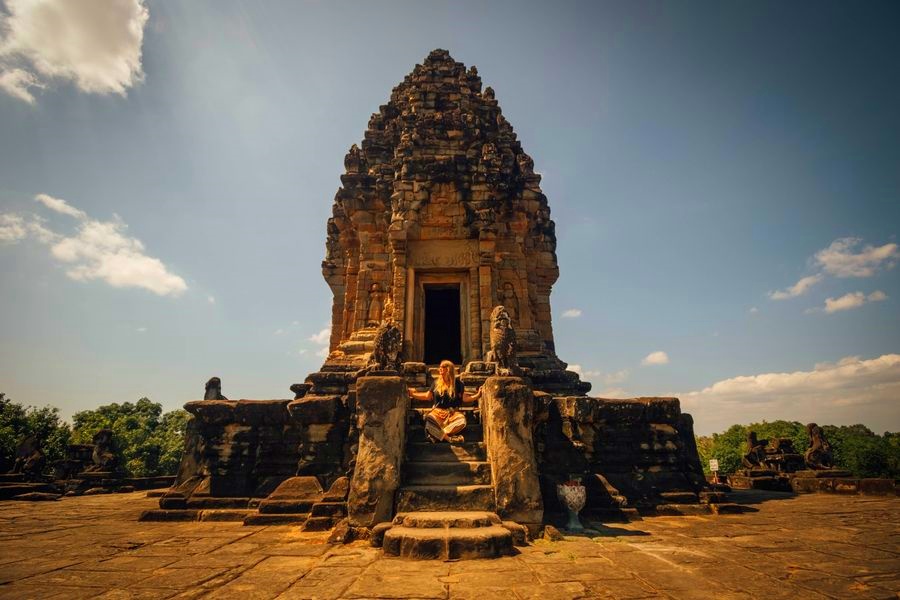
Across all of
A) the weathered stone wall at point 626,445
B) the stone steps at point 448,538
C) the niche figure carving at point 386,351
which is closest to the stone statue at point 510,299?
the weathered stone wall at point 626,445

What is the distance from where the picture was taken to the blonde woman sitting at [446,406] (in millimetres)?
6133

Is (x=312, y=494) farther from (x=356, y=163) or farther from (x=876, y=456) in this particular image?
(x=876, y=456)

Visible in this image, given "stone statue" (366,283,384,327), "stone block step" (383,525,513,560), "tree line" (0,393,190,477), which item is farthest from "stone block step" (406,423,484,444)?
"tree line" (0,393,190,477)

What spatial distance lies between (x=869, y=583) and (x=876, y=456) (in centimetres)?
3552

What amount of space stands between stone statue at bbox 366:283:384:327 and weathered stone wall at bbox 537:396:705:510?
528cm

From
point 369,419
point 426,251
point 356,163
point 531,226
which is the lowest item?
point 369,419

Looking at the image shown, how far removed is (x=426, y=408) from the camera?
756 cm

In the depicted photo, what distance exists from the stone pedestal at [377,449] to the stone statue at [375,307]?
5.22m

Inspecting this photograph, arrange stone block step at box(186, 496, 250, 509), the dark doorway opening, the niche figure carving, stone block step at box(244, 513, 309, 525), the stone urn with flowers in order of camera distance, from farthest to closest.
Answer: the dark doorway opening
the niche figure carving
stone block step at box(186, 496, 250, 509)
stone block step at box(244, 513, 309, 525)
the stone urn with flowers

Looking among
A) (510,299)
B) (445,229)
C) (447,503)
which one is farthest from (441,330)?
(447,503)

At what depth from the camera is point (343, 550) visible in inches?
163

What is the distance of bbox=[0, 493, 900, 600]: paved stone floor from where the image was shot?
3.00 meters

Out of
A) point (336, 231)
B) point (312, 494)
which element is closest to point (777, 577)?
point (312, 494)

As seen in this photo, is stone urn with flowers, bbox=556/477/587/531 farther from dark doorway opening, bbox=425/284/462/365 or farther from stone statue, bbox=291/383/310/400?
dark doorway opening, bbox=425/284/462/365
